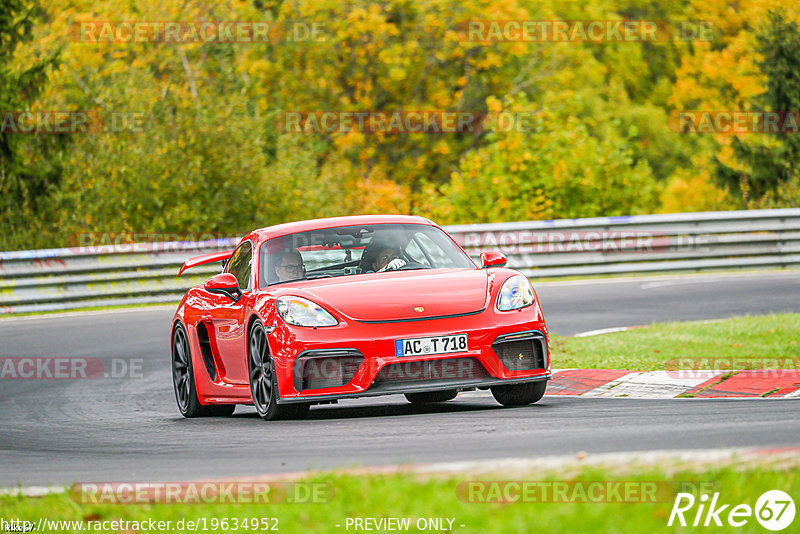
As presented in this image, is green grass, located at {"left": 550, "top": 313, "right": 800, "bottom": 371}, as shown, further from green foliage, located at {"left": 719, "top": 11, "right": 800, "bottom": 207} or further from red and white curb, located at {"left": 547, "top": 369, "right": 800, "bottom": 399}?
green foliage, located at {"left": 719, "top": 11, "right": 800, "bottom": 207}

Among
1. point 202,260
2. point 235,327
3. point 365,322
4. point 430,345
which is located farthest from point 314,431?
point 202,260

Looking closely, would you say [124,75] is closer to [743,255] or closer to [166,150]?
[166,150]

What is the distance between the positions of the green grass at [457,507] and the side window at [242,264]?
13.2 feet

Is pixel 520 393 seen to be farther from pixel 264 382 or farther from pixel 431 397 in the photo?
pixel 264 382

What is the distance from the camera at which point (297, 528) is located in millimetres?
4781

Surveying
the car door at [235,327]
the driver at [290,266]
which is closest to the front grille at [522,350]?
the driver at [290,266]

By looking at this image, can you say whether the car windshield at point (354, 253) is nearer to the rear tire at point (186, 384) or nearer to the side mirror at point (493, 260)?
the side mirror at point (493, 260)

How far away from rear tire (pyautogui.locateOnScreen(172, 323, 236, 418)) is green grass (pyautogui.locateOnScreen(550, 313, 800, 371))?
292 cm

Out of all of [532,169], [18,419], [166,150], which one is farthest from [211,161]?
[18,419]

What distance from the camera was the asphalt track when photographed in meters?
6.45

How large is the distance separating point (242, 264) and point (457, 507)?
539 centimetres

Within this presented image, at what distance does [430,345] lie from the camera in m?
8.20

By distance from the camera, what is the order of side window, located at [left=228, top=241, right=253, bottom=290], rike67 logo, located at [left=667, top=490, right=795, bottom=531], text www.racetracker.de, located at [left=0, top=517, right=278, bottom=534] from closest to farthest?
rike67 logo, located at [left=667, top=490, right=795, bottom=531], text www.racetracker.de, located at [left=0, top=517, right=278, bottom=534], side window, located at [left=228, top=241, right=253, bottom=290]

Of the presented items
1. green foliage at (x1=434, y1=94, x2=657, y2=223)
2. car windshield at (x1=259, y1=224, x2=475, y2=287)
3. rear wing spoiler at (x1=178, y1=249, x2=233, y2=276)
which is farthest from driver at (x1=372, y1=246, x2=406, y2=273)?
green foliage at (x1=434, y1=94, x2=657, y2=223)
